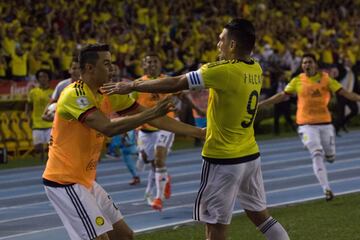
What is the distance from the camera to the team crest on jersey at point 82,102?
7.37 metres

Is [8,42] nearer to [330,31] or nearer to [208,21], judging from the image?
[208,21]

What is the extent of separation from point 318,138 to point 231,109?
7184mm

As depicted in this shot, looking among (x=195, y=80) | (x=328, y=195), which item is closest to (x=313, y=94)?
(x=328, y=195)

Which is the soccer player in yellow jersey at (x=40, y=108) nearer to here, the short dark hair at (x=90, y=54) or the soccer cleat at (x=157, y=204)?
the soccer cleat at (x=157, y=204)

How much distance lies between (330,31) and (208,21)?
5.63m

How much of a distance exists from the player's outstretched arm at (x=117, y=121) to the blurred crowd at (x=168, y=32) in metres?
16.6

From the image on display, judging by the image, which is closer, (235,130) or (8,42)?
(235,130)

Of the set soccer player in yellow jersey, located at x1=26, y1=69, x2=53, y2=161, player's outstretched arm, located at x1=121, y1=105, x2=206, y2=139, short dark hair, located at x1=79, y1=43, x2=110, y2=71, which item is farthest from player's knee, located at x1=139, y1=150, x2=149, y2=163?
short dark hair, located at x1=79, y1=43, x2=110, y2=71

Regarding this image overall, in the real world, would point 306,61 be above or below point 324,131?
above

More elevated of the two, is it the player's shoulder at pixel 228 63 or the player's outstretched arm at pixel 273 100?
the player's shoulder at pixel 228 63

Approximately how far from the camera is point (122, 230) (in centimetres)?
775

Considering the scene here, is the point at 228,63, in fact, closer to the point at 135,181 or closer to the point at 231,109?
the point at 231,109

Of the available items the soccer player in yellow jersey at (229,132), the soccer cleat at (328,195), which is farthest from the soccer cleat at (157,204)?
the soccer player in yellow jersey at (229,132)

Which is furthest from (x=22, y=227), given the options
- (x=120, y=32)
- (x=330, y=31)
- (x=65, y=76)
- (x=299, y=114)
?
(x=330, y=31)
